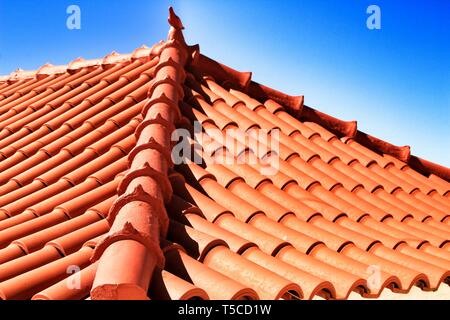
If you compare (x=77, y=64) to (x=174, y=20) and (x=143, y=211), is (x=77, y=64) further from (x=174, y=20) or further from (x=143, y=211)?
(x=143, y=211)

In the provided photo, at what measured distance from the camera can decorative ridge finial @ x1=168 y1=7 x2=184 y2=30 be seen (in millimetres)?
5320

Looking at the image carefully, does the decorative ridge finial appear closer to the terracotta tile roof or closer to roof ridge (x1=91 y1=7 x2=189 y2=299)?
the terracotta tile roof

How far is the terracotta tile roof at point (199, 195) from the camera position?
102 inches

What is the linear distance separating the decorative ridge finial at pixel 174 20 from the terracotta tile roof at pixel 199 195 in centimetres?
2

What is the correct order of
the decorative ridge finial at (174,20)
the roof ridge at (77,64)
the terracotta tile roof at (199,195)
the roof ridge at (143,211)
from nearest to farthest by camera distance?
the roof ridge at (143,211), the terracotta tile roof at (199,195), the decorative ridge finial at (174,20), the roof ridge at (77,64)

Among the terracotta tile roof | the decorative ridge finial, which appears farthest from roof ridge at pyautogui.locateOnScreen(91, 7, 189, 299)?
the decorative ridge finial

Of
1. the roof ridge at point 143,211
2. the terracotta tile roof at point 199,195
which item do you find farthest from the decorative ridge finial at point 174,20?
the roof ridge at point 143,211

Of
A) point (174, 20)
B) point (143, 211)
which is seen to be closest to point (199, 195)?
point (143, 211)

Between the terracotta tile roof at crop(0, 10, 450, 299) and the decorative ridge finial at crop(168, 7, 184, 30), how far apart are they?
0.02m

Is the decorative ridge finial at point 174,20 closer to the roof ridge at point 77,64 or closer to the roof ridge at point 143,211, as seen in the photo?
the roof ridge at point 77,64

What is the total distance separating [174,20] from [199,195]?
277 centimetres

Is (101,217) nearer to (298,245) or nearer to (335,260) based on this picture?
(298,245)

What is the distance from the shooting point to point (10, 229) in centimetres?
338
